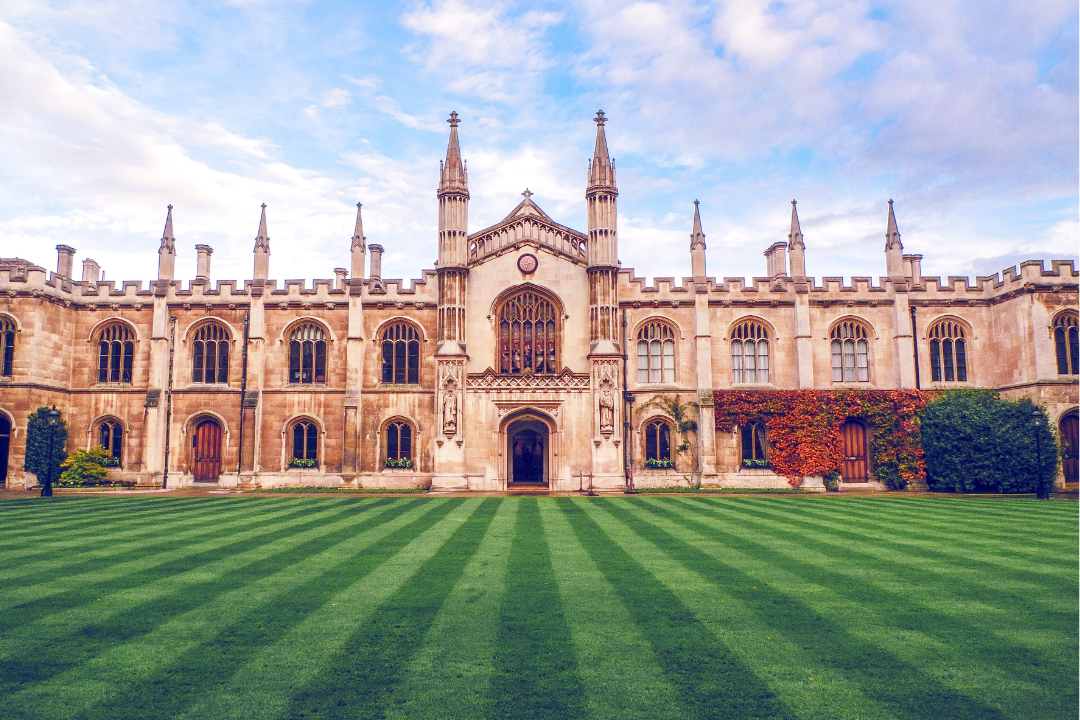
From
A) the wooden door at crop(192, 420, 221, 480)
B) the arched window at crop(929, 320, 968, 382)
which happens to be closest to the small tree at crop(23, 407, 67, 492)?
the wooden door at crop(192, 420, 221, 480)

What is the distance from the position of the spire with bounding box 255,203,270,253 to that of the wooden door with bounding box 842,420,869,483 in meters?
29.8

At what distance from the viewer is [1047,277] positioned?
28844mm

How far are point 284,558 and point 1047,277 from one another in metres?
33.4

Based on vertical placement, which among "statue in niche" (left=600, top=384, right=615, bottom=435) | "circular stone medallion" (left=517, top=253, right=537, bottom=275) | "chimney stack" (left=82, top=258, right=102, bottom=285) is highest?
"chimney stack" (left=82, top=258, right=102, bottom=285)

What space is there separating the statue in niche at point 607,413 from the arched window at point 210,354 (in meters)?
18.6

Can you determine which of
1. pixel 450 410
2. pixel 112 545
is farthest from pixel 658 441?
pixel 112 545

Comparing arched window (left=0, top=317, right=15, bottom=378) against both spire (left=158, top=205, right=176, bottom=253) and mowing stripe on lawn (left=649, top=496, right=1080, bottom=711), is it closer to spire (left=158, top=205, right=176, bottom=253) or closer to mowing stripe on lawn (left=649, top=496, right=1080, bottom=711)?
spire (left=158, top=205, right=176, bottom=253)

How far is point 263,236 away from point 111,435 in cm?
1218

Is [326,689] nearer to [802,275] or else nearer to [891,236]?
[802,275]

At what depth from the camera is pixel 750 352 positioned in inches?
1242

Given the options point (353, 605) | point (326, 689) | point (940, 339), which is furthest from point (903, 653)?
point (940, 339)

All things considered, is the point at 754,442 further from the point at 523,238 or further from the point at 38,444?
the point at 38,444

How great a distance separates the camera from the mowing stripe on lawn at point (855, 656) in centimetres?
525

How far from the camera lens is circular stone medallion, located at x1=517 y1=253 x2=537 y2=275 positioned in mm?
30453
